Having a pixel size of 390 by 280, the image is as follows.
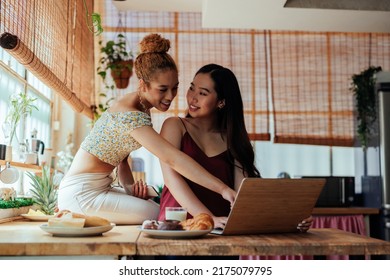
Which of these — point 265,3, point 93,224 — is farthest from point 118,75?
point 93,224

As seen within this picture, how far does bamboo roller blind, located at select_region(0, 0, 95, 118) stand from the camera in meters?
2.40

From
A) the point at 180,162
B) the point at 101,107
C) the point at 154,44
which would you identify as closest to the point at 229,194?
the point at 180,162

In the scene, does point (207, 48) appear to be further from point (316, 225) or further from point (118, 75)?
point (316, 225)

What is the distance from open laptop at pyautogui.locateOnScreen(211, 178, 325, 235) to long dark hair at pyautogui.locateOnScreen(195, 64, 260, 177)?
57 cm

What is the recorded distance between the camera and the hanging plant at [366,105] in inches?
184

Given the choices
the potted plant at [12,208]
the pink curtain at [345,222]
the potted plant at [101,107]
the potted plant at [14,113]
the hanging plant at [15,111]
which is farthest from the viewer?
the potted plant at [101,107]

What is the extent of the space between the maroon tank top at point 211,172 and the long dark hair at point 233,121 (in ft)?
0.19

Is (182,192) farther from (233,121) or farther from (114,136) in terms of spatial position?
(233,121)

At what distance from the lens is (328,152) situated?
219 inches

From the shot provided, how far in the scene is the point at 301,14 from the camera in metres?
4.28

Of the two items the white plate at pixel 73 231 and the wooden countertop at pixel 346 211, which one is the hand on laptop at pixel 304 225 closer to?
the white plate at pixel 73 231

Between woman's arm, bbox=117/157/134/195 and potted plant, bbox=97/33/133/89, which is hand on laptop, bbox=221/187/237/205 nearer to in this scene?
woman's arm, bbox=117/157/134/195

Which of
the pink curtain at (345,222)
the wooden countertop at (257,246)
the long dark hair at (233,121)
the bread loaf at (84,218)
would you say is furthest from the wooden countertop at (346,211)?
the bread loaf at (84,218)
